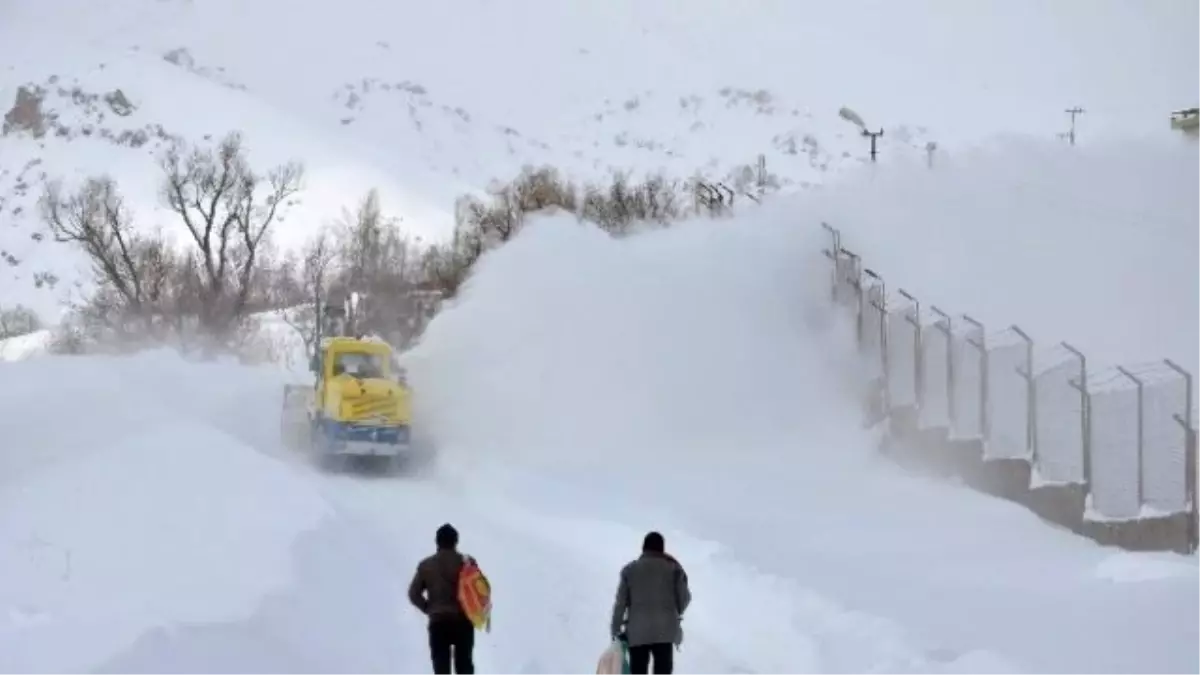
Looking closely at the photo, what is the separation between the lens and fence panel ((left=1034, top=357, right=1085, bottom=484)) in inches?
776

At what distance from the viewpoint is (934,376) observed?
84.2ft

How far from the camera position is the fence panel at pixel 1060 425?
1970cm

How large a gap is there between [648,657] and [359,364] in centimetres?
1764

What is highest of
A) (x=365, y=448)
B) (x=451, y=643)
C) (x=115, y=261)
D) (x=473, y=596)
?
(x=115, y=261)

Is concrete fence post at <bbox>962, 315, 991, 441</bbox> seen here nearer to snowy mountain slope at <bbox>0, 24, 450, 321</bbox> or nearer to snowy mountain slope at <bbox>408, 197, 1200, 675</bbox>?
snowy mountain slope at <bbox>408, 197, 1200, 675</bbox>

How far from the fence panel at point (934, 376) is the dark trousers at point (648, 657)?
49.6 ft

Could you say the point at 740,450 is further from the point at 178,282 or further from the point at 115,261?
the point at 178,282

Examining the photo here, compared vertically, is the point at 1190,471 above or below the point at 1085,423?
below

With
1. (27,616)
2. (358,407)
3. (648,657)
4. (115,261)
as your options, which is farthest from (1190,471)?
(115,261)

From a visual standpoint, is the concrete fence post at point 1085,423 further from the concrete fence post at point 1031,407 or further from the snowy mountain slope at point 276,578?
the snowy mountain slope at point 276,578

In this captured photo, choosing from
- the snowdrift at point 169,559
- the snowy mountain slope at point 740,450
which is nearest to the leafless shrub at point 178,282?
the snowy mountain slope at point 740,450

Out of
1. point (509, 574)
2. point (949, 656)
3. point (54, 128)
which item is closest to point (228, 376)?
point (509, 574)

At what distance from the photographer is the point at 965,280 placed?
3059 cm

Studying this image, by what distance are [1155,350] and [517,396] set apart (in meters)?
12.7
